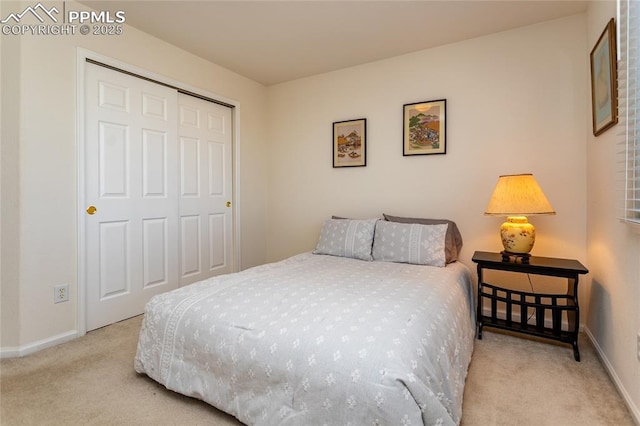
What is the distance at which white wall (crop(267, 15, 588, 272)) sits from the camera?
95.5 inches

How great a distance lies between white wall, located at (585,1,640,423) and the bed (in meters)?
0.72

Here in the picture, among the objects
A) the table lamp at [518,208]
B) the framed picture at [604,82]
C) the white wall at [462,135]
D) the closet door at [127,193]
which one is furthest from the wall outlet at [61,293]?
the framed picture at [604,82]

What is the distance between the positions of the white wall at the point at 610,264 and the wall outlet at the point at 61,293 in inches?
131

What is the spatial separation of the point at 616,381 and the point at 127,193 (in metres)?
3.46

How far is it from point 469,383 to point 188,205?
2.73 metres

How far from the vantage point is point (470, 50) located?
2.75 m

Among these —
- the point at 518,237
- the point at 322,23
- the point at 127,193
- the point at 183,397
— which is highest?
the point at 322,23

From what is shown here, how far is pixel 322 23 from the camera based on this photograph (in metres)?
2.52

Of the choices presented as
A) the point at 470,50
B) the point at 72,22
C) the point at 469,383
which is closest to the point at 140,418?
the point at 469,383

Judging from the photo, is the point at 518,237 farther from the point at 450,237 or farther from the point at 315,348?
the point at 315,348

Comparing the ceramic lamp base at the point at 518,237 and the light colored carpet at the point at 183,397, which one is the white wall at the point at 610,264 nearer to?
the light colored carpet at the point at 183,397

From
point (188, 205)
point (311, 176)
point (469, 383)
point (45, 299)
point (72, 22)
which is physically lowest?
point (469, 383)

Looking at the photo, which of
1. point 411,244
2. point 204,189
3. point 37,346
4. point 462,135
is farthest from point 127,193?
point 462,135

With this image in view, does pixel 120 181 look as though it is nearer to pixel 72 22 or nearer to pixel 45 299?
pixel 45 299
